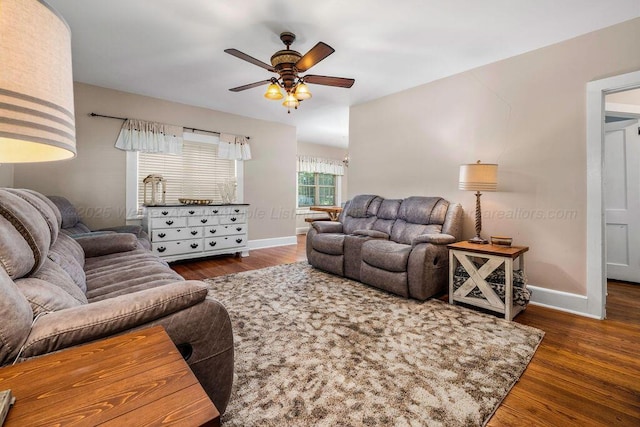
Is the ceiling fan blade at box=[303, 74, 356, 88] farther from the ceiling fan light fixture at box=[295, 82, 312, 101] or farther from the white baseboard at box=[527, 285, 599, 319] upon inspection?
the white baseboard at box=[527, 285, 599, 319]

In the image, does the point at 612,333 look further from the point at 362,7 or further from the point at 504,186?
the point at 362,7

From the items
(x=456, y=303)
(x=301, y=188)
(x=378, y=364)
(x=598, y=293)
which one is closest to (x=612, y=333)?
(x=598, y=293)

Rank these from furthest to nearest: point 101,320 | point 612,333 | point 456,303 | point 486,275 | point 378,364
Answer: point 456,303 < point 486,275 < point 612,333 < point 378,364 < point 101,320

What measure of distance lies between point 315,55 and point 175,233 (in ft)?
10.7

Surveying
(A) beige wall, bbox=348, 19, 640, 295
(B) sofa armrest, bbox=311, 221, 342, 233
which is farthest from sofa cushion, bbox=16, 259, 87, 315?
(A) beige wall, bbox=348, 19, 640, 295

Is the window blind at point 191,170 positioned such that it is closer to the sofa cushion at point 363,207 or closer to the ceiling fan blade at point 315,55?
the sofa cushion at point 363,207

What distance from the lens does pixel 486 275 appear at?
8.32 ft

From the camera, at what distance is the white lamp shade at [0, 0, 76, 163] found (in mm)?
435

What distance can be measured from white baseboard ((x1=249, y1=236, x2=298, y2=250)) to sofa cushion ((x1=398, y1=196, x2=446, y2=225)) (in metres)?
2.99

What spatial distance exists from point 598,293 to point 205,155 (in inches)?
215

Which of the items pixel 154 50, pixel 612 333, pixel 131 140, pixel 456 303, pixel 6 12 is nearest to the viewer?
pixel 6 12

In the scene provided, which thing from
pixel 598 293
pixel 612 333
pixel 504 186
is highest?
pixel 504 186

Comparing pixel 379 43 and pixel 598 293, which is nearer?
pixel 598 293

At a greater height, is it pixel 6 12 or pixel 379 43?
pixel 379 43
